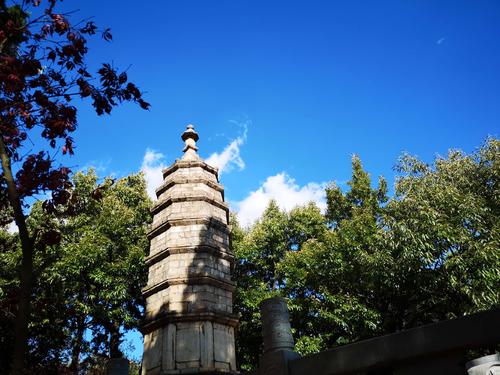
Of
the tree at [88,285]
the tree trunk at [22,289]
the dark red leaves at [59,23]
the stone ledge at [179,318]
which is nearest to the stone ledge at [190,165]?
the stone ledge at [179,318]

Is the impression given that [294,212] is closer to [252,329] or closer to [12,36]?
[252,329]

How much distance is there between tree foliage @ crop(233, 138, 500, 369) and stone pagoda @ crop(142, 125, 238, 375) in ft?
25.0

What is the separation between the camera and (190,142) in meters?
9.57

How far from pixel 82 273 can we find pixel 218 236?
1041 cm

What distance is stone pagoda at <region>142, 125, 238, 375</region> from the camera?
6.29m

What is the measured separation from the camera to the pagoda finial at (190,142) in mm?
9273

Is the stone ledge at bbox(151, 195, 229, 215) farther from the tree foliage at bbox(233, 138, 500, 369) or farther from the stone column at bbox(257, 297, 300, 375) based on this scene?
the tree foliage at bbox(233, 138, 500, 369)

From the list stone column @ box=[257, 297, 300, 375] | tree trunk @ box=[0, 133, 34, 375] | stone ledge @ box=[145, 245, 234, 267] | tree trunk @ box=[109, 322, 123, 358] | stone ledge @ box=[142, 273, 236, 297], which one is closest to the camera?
tree trunk @ box=[0, 133, 34, 375]

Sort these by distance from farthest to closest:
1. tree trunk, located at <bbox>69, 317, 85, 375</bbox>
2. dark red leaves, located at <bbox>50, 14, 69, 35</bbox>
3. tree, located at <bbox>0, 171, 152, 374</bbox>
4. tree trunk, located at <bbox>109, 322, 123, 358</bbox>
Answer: tree trunk, located at <bbox>109, 322, 123, 358</bbox>
tree trunk, located at <bbox>69, 317, 85, 375</bbox>
tree, located at <bbox>0, 171, 152, 374</bbox>
dark red leaves, located at <bbox>50, 14, 69, 35</bbox>

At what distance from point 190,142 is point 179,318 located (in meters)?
4.57

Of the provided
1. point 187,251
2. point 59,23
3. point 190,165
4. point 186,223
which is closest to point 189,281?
point 187,251

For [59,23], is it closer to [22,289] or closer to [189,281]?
[22,289]

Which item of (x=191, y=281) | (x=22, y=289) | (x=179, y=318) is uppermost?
(x=191, y=281)

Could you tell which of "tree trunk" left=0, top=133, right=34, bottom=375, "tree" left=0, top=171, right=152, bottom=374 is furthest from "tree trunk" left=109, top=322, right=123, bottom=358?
"tree trunk" left=0, top=133, right=34, bottom=375
